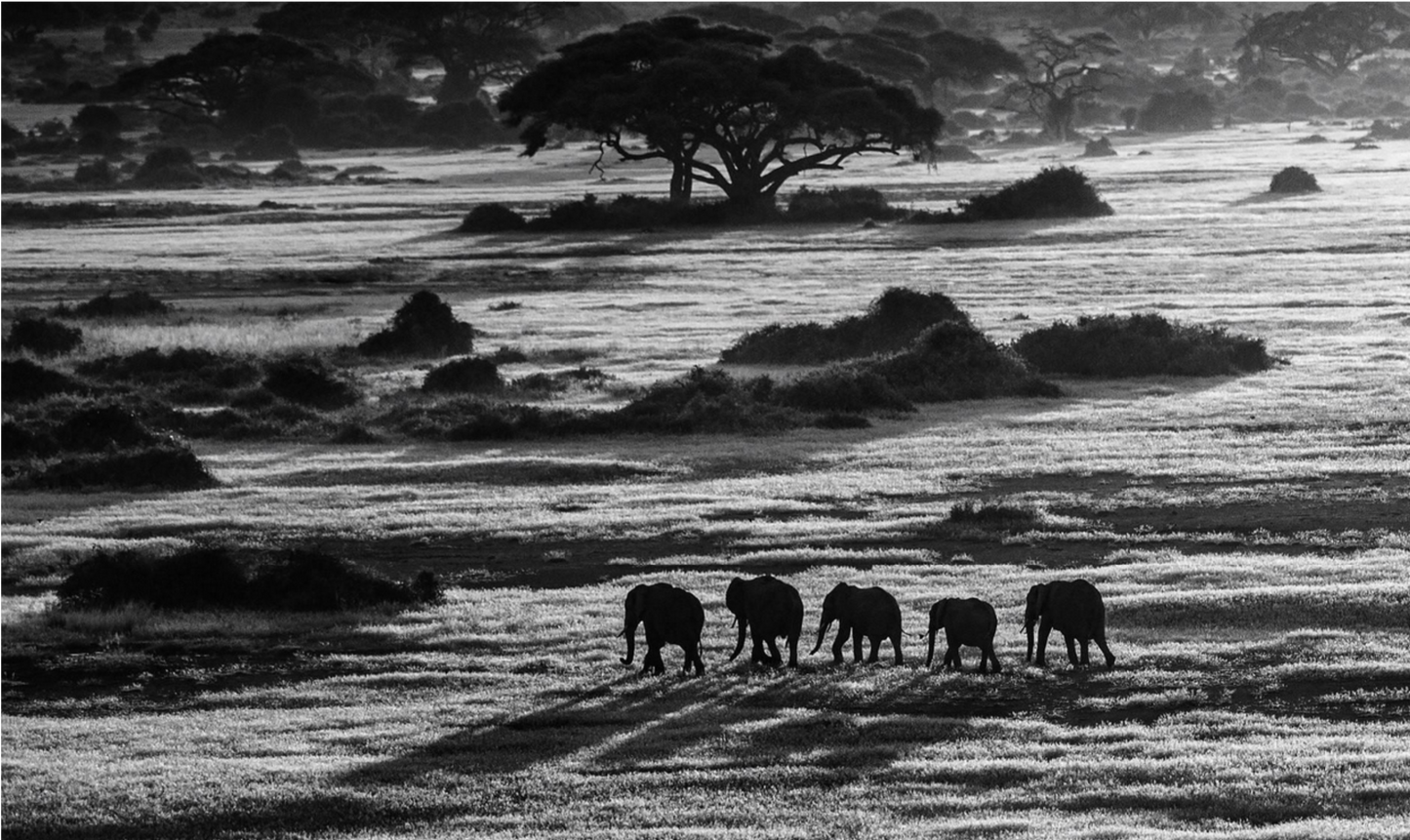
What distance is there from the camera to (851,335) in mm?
38719

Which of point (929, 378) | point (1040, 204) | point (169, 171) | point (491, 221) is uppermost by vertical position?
point (169, 171)

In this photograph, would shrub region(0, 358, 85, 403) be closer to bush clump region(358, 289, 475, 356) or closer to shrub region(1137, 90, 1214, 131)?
bush clump region(358, 289, 475, 356)

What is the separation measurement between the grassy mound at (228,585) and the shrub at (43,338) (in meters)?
19.5

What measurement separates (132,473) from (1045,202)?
46257 mm

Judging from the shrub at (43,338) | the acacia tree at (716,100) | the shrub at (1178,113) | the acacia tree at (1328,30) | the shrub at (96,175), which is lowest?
the shrub at (43,338)

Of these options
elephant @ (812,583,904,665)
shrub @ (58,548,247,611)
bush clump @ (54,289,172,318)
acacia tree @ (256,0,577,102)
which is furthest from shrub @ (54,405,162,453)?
acacia tree @ (256,0,577,102)

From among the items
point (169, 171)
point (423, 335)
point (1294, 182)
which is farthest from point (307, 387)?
point (169, 171)

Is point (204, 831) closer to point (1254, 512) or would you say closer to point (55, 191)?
point (1254, 512)

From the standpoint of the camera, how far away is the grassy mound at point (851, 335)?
37.6 m

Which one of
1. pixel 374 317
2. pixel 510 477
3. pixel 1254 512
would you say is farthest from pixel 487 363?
pixel 1254 512

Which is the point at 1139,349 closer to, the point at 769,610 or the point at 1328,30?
the point at 769,610

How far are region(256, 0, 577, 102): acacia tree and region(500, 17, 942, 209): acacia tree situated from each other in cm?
4827

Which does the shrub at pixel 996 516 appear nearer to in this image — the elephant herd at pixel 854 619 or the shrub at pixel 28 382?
the elephant herd at pixel 854 619

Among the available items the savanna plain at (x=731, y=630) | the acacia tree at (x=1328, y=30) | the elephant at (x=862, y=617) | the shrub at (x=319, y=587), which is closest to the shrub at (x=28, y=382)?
the savanna plain at (x=731, y=630)
